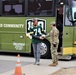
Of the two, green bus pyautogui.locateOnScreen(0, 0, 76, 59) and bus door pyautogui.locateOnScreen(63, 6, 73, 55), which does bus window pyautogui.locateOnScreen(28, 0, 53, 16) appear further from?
bus door pyautogui.locateOnScreen(63, 6, 73, 55)

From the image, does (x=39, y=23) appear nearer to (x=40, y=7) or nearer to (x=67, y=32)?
(x=40, y=7)

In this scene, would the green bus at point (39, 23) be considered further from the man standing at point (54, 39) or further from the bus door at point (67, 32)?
the man standing at point (54, 39)

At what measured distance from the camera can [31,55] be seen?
15.4 m

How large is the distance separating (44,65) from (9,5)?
13.4 ft

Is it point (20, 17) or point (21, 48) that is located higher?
point (20, 17)

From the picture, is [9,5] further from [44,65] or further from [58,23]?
[44,65]

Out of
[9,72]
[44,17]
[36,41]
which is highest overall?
[44,17]

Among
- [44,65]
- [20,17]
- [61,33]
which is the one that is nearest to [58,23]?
[61,33]

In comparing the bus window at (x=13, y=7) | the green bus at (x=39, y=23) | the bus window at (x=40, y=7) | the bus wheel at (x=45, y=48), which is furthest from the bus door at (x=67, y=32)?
the bus window at (x=13, y=7)

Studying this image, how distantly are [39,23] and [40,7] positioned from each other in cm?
78

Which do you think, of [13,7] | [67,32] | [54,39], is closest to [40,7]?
[13,7]

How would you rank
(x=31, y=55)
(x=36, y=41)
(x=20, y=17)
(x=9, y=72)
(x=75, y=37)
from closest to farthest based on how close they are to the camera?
(x=9, y=72), (x=36, y=41), (x=75, y=37), (x=20, y=17), (x=31, y=55)

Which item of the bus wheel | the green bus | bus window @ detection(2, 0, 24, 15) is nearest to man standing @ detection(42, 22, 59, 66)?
the green bus

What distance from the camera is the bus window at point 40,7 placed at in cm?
1397
